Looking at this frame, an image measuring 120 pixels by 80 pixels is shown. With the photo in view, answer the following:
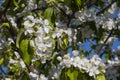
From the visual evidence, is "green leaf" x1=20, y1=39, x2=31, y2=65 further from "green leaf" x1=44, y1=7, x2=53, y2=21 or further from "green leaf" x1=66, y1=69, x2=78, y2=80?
"green leaf" x1=44, y1=7, x2=53, y2=21

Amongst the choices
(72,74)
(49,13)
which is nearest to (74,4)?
(49,13)

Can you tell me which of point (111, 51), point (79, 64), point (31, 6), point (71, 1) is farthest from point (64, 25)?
point (111, 51)

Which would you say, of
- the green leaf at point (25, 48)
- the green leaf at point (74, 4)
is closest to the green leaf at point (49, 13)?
the green leaf at point (74, 4)

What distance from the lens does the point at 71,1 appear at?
431cm

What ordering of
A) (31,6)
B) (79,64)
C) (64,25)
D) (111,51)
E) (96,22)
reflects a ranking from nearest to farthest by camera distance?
(79,64) → (64,25) → (96,22) → (31,6) → (111,51)

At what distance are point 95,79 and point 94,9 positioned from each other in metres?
1.73

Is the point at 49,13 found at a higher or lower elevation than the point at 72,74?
higher

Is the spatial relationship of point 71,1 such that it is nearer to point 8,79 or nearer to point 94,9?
point 8,79

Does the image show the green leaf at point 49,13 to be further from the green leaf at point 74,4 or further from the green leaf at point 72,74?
the green leaf at point 72,74

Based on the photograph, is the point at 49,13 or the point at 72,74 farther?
the point at 49,13

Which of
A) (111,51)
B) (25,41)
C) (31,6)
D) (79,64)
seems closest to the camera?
(25,41)

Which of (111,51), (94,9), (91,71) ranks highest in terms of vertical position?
(91,71)

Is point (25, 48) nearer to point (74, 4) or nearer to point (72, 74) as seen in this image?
point (72, 74)

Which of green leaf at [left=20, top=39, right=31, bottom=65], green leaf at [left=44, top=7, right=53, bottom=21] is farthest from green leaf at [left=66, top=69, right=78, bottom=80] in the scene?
green leaf at [left=44, top=7, right=53, bottom=21]
